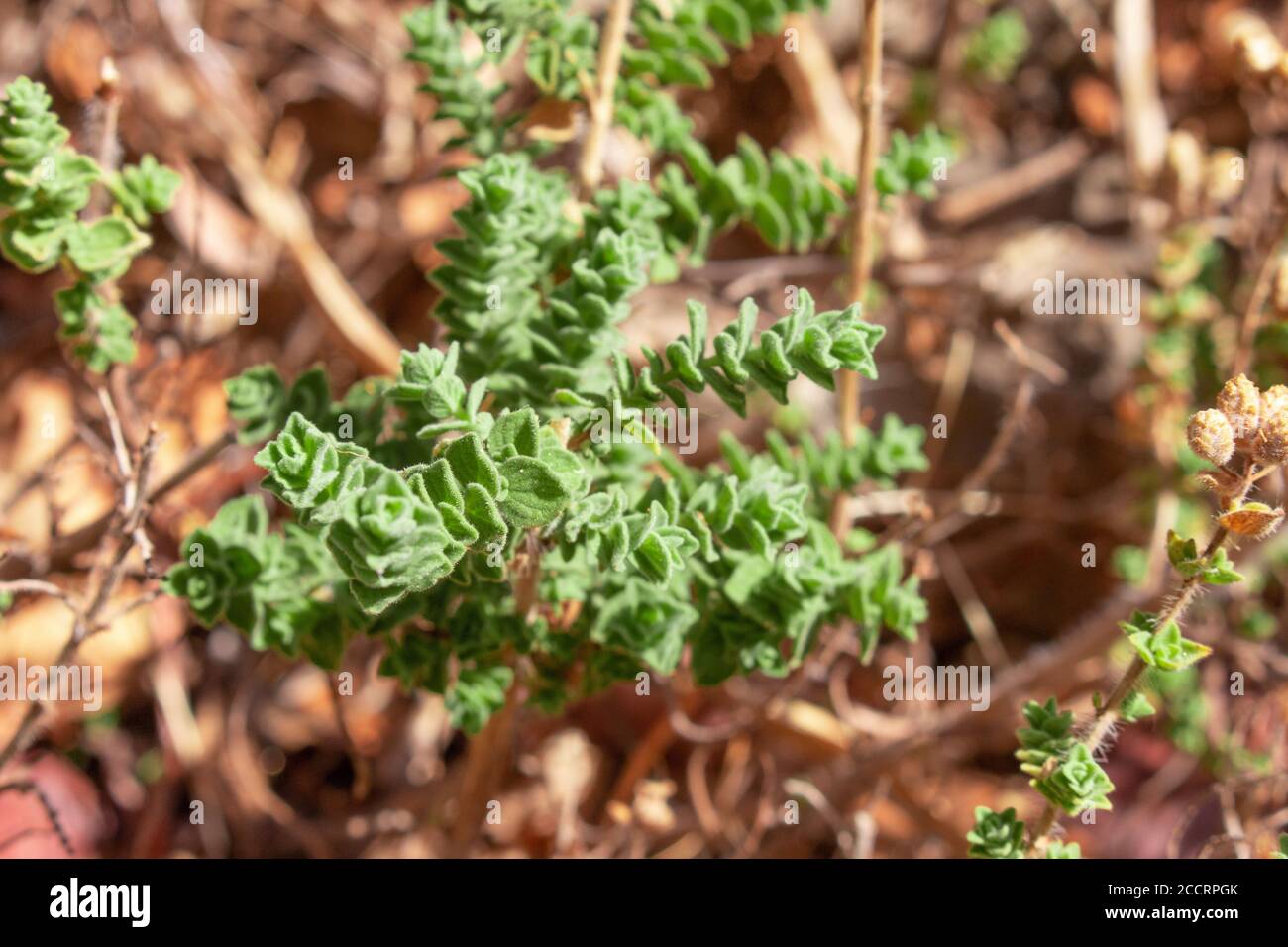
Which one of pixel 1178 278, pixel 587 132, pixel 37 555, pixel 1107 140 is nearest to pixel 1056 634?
pixel 1178 278

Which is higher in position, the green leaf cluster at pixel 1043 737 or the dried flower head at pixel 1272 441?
the dried flower head at pixel 1272 441

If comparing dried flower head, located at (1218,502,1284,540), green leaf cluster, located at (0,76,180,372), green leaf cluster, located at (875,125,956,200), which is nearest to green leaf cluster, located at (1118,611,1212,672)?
dried flower head, located at (1218,502,1284,540)

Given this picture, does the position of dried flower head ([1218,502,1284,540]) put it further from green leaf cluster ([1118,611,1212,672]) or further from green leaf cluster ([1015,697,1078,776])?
green leaf cluster ([1015,697,1078,776])

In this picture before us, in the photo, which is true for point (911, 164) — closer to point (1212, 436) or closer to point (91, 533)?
point (1212, 436)

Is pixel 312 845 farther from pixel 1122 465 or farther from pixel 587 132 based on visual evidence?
pixel 1122 465

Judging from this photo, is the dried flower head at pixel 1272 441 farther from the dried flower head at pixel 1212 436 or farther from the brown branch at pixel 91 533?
the brown branch at pixel 91 533

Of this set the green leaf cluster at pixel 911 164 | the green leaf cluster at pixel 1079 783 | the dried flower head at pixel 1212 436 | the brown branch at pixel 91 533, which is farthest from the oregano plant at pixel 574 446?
the dried flower head at pixel 1212 436
